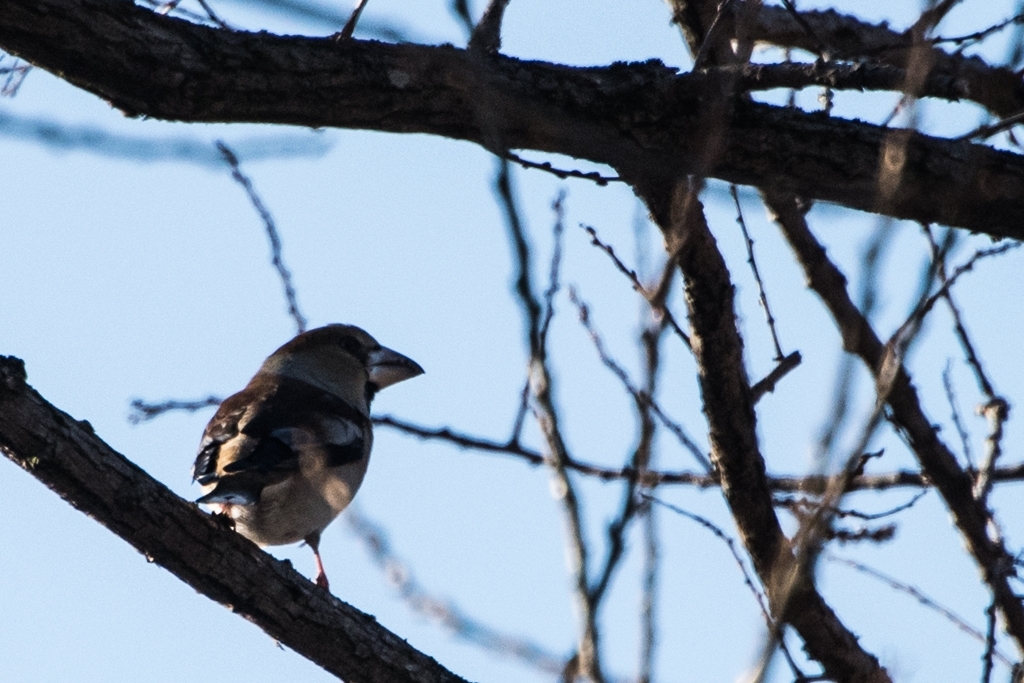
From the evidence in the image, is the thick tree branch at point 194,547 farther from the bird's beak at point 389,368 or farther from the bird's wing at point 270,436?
the bird's beak at point 389,368

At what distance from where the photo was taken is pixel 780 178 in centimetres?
395

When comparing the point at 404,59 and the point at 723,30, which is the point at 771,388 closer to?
the point at 723,30

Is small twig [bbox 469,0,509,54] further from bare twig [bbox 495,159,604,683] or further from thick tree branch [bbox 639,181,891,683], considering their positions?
bare twig [bbox 495,159,604,683]

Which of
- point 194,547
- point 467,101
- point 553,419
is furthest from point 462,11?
point 194,547

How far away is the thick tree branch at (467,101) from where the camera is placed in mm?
3316

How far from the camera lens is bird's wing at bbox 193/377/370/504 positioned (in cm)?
521

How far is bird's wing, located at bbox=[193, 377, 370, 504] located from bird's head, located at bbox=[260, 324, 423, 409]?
0.41 meters

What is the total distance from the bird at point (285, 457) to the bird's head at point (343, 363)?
3 cm

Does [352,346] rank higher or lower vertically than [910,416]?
higher

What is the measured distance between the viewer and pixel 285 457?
5.39 meters

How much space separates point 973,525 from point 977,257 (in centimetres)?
97

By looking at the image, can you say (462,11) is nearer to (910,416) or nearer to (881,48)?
(881,48)

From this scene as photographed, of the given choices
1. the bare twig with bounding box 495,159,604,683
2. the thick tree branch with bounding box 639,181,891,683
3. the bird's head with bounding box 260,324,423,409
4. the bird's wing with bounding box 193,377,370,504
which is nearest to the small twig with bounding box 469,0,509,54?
the thick tree branch with bounding box 639,181,891,683

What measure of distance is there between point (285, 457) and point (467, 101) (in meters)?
2.29
